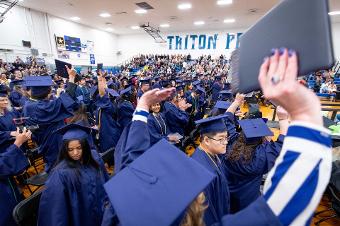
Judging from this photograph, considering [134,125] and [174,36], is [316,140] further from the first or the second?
[174,36]

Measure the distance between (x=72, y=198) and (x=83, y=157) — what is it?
421 mm

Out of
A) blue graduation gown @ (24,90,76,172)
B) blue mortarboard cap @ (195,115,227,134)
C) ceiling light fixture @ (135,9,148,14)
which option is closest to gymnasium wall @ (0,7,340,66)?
ceiling light fixture @ (135,9,148,14)

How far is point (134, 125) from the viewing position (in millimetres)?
1340

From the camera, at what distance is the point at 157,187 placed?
0.91 meters

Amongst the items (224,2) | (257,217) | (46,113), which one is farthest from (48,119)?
(224,2)

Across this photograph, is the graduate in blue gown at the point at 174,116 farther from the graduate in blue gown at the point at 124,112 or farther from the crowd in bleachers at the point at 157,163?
the graduate in blue gown at the point at 124,112

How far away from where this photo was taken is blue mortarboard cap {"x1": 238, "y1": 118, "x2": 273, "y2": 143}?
8.40 ft

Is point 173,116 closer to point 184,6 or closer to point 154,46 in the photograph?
point 184,6

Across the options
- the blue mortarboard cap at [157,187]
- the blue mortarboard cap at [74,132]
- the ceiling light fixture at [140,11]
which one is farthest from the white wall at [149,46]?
the blue mortarboard cap at [157,187]

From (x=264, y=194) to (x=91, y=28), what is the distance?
80.0 ft

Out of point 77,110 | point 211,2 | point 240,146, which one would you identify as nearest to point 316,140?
point 240,146

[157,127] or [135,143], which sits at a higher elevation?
[135,143]

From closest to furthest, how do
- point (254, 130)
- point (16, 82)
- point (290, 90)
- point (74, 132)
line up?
1. point (290, 90)
2. point (74, 132)
3. point (254, 130)
4. point (16, 82)

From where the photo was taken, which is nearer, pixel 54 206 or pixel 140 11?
pixel 54 206
